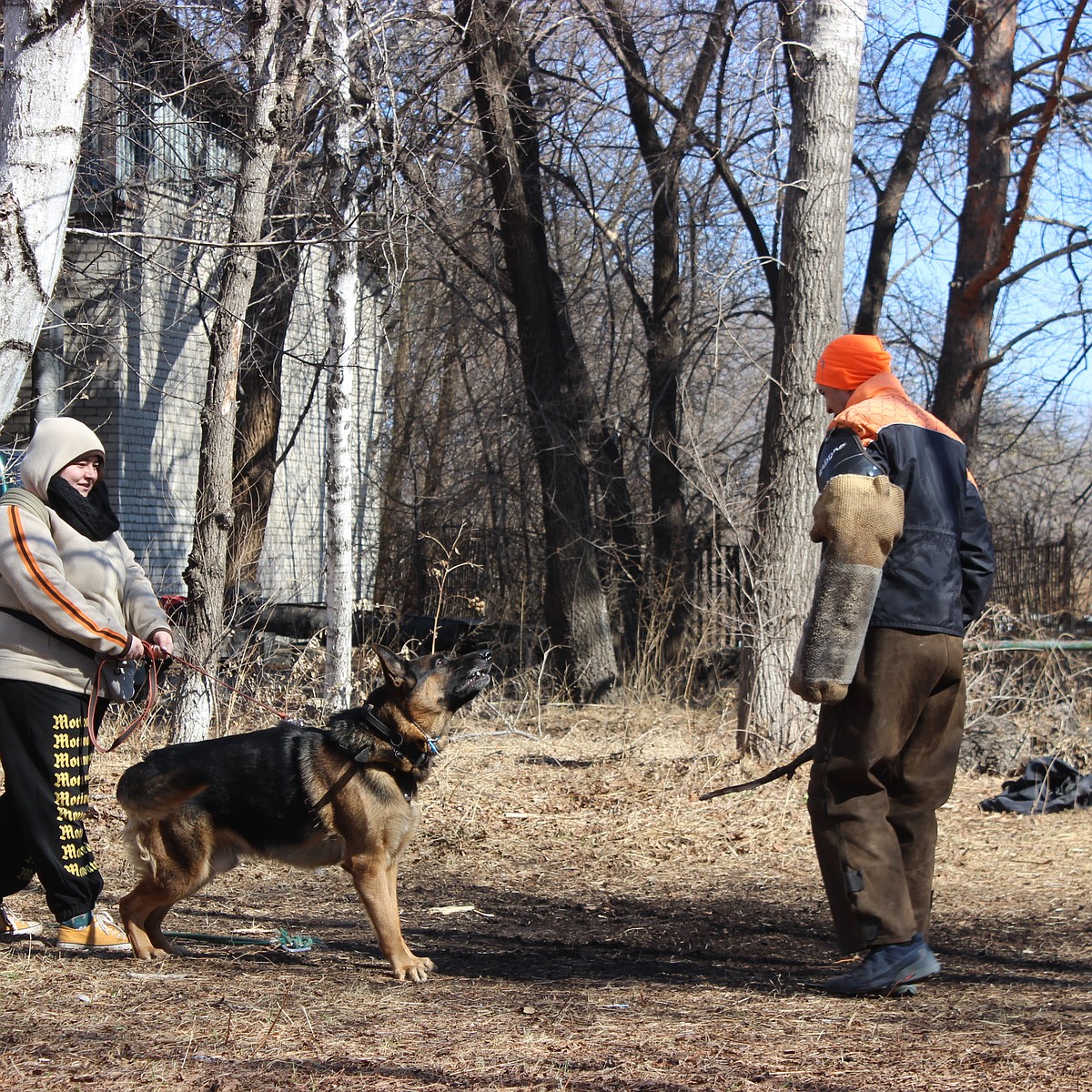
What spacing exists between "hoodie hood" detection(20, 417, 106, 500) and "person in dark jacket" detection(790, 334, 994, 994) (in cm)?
298

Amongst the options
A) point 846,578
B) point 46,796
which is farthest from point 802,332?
point 46,796

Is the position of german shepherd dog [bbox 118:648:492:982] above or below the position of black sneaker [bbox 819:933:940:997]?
above

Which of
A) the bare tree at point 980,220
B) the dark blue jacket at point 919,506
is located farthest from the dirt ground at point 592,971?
the bare tree at point 980,220

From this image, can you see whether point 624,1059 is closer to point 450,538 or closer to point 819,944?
point 819,944

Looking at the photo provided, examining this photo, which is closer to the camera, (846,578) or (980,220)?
(846,578)

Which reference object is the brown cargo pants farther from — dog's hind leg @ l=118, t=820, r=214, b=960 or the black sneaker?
dog's hind leg @ l=118, t=820, r=214, b=960

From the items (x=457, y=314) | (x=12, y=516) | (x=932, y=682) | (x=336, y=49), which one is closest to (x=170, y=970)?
(x=12, y=516)

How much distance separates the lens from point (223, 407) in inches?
348

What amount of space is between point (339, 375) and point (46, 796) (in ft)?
17.3

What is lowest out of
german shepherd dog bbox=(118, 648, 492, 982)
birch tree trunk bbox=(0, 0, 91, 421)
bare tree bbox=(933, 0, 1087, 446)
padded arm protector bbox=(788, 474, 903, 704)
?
german shepherd dog bbox=(118, 648, 492, 982)

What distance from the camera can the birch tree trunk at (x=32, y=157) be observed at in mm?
4547

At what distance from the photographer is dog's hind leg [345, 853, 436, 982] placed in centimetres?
448

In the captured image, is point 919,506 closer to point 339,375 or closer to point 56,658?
point 56,658

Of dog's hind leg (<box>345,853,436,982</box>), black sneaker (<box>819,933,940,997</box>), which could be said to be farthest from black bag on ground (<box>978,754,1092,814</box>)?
dog's hind leg (<box>345,853,436,982</box>)
